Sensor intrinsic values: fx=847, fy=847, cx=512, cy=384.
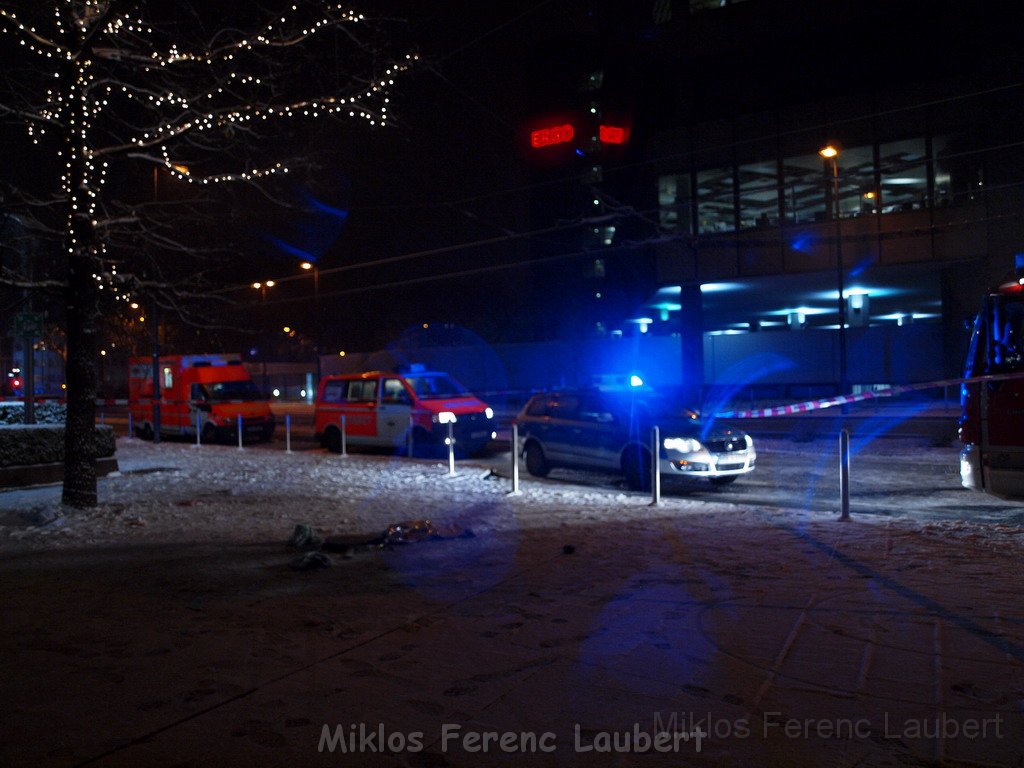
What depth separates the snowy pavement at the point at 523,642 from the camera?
4070 millimetres

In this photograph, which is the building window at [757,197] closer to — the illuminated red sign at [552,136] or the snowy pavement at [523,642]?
the illuminated red sign at [552,136]

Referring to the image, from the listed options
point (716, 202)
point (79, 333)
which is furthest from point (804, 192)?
point (79, 333)

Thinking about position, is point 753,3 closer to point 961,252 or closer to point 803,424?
point 961,252

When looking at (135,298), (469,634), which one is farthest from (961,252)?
(469,634)

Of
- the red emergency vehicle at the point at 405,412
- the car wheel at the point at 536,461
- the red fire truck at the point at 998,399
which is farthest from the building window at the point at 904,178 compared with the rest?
the red fire truck at the point at 998,399

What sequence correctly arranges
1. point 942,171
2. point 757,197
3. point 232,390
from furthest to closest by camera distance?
point 757,197
point 942,171
point 232,390

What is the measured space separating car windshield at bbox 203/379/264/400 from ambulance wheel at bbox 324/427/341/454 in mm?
5471

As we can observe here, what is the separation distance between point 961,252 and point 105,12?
32.7m

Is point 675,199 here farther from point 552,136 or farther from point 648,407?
point 648,407

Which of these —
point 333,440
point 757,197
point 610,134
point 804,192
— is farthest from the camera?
point 757,197

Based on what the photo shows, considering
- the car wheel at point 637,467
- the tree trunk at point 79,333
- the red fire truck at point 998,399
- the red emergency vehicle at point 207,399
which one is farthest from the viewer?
the red emergency vehicle at point 207,399

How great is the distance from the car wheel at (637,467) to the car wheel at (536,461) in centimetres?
209

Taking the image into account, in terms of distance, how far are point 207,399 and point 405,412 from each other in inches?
330

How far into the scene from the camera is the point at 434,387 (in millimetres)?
19672
